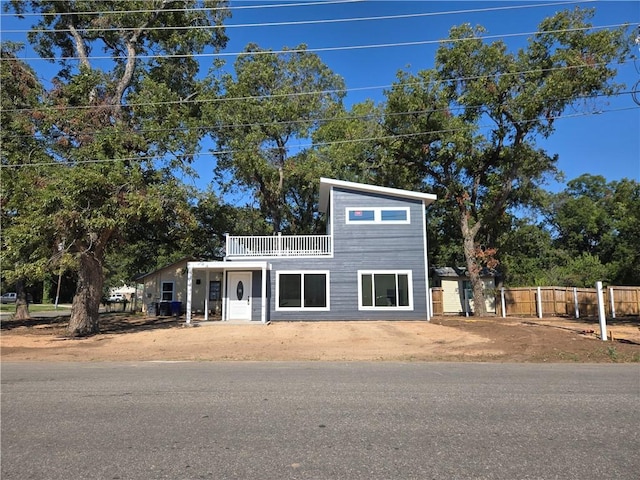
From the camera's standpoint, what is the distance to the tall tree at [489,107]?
22.9 m

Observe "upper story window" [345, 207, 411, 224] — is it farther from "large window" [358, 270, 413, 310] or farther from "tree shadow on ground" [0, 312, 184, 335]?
"tree shadow on ground" [0, 312, 184, 335]

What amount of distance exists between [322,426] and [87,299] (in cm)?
1670

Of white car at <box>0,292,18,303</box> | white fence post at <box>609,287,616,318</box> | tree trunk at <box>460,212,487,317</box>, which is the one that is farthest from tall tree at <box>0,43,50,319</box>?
white car at <box>0,292,18,303</box>

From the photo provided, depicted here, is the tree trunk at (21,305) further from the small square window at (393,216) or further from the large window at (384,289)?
the small square window at (393,216)

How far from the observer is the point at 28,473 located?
13.0 feet

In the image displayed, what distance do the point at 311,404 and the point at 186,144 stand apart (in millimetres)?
17420

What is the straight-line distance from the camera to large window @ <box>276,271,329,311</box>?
74.1 ft

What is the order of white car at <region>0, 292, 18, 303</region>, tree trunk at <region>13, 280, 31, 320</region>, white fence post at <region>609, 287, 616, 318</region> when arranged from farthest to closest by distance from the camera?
white car at <region>0, 292, 18, 303</region> < tree trunk at <region>13, 280, 31, 320</region> < white fence post at <region>609, 287, 616, 318</region>

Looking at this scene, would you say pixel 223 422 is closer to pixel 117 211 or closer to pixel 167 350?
pixel 167 350

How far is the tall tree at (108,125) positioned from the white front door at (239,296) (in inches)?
206

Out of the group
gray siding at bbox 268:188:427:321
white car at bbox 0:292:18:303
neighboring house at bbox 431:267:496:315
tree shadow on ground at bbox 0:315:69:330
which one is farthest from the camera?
white car at bbox 0:292:18:303

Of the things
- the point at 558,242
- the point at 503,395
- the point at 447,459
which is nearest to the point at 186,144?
the point at 503,395

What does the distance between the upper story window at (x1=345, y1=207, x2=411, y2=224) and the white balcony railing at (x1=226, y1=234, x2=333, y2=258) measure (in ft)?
5.13

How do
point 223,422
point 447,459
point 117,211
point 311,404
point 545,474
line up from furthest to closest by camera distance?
point 117,211 → point 311,404 → point 223,422 → point 447,459 → point 545,474
